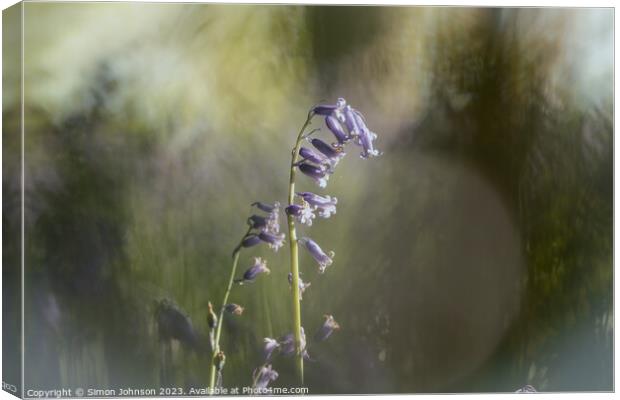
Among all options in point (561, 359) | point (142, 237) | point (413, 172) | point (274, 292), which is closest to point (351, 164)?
point (413, 172)

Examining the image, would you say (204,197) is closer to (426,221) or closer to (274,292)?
(274,292)

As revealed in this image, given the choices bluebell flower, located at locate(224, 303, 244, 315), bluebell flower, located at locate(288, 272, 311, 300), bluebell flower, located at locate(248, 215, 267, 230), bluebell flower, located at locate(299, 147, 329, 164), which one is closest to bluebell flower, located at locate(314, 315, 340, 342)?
bluebell flower, located at locate(288, 272, 311, 300)

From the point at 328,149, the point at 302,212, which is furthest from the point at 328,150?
the point at 302,212

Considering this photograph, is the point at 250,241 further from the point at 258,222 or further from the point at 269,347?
the point at 269,347

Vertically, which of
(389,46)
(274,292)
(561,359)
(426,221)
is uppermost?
(389,46)

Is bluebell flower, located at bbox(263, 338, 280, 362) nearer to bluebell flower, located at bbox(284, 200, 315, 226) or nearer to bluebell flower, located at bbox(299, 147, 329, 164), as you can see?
bluebell flower, located at bbox(284, 200, 315, 226)
